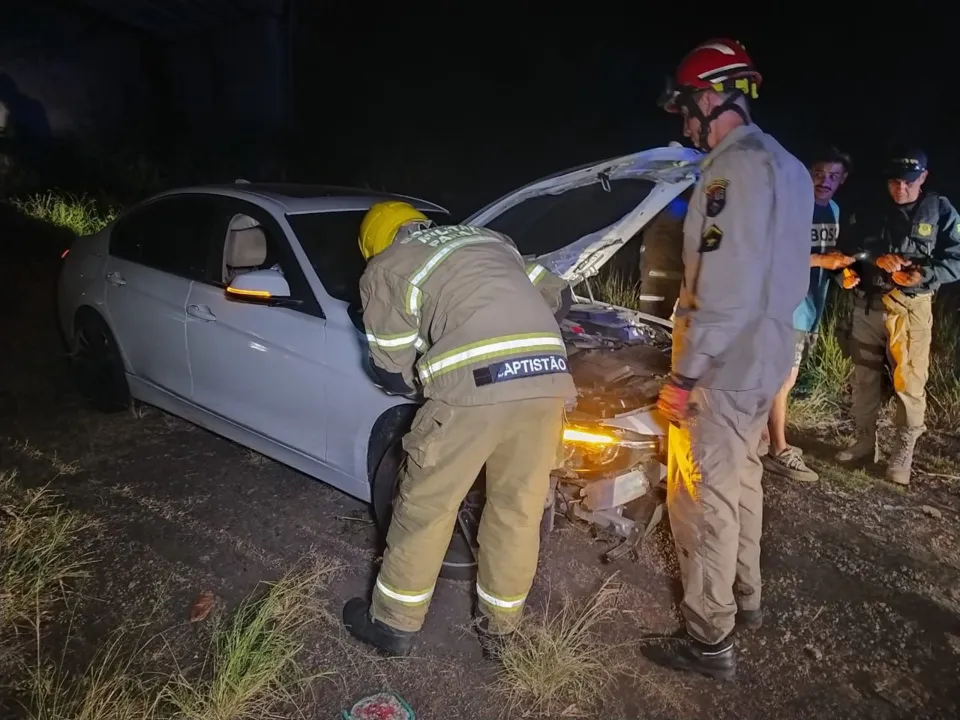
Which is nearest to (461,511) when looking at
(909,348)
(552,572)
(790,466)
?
(552,572)

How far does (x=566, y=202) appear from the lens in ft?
12.9

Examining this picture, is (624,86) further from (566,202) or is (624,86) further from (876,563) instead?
(876,563)

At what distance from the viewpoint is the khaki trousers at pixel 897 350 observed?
4215 mm

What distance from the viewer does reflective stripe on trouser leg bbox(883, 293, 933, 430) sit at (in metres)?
4.20

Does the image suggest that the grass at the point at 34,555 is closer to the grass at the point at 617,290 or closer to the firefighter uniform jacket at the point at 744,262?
the firefighter uniform jacket at the point at 744,262

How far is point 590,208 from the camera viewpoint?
148 inches

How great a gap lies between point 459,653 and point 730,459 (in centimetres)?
126

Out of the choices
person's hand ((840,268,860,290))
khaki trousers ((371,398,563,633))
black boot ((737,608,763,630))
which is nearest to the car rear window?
khaki trousers ((371,398,563,633))

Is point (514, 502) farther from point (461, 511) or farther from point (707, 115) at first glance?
point (707, 115)

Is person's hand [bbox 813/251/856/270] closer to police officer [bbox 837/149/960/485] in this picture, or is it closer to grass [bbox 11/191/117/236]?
police officer [bbox 837/149/960/485]

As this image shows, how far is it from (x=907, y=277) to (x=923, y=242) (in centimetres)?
21

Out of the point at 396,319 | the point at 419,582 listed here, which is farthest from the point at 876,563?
the point at 396,319

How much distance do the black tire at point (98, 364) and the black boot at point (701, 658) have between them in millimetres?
3548

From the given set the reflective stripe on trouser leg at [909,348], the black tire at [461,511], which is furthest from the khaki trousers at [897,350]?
the black tire at [461,511]
